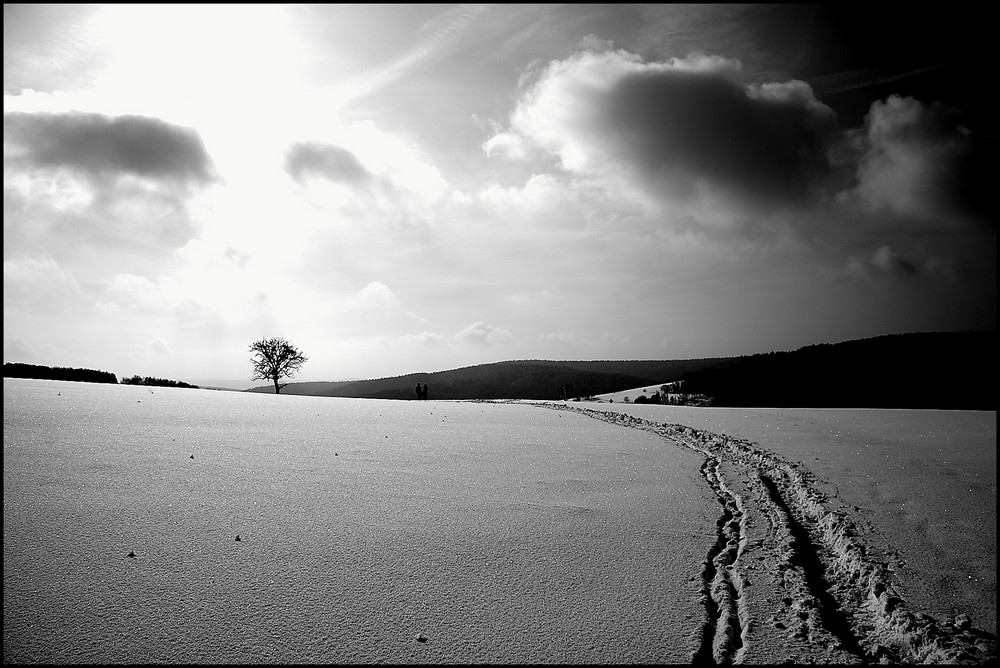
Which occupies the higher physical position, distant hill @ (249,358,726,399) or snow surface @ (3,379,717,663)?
snow surface @ (3,379,717,663)

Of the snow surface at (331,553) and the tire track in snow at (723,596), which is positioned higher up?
the snow surface at (331,553)

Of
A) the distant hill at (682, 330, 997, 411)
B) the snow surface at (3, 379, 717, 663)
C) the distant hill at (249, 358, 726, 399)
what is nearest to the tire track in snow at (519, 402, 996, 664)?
the snow surface at (3, 379, 717, 663)

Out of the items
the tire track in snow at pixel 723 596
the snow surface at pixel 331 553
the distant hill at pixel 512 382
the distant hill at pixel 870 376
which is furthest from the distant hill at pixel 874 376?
the distant hill at pixel 512 382

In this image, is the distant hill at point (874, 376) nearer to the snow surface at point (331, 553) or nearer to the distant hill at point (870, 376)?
the distant hill at point (870, 376)

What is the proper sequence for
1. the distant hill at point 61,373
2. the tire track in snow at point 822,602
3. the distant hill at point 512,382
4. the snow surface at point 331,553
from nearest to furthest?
the snow surface at point 331,553 < the tire track in snow at point 822,602 < the distant hill at point 61,373 < the distant hill at point 512,382

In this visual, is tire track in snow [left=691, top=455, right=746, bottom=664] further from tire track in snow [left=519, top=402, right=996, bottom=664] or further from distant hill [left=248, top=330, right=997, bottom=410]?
distant hill [left=248, top=330, right=997, bottom=410]

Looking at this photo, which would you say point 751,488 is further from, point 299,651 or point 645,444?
point 299,651
